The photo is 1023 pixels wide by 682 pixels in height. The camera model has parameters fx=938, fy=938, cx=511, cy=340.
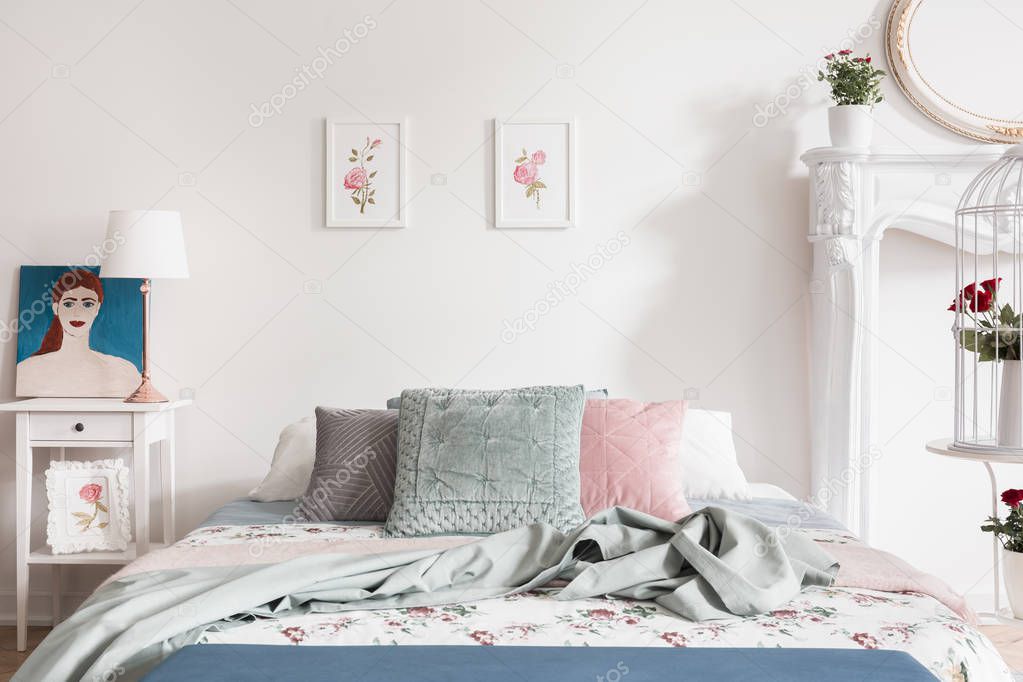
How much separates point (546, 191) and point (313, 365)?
1.15 m

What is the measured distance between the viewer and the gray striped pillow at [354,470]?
283 cm

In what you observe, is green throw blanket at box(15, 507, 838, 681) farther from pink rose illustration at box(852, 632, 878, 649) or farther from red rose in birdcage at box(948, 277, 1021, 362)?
red rose in birdcage at box(948, 277, 1021, 362)

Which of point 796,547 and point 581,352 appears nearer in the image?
point 796,547

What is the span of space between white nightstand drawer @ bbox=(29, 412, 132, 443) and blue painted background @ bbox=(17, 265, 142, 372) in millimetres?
359

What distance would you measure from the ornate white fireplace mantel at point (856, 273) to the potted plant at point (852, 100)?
0.09 metres

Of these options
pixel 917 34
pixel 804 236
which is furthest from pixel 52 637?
pixel 917 34

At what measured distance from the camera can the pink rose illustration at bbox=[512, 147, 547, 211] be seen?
12.1 feet

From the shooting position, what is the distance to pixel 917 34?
3652mm

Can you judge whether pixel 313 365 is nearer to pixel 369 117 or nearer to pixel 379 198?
pixel 379 198

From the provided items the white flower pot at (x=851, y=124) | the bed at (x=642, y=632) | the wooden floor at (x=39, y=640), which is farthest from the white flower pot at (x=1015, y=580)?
the white flower pot at (x=851, y=124)

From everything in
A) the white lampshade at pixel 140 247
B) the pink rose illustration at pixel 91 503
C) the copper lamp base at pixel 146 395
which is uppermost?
the white lampshade at pixel 140 247

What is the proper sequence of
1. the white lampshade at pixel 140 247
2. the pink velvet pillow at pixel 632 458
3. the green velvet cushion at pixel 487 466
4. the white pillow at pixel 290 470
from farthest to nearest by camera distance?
the white lampshade at pixel 140 247
the white pillow at pixel 290 470
the pink velvet pillow at pixel 632 458
the green velvet cushion at pixel 487 466

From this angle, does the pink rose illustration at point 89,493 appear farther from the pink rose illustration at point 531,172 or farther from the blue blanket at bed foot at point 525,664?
the pink rose illustration at point 531,172

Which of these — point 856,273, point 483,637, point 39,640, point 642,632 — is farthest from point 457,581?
point 39,640
